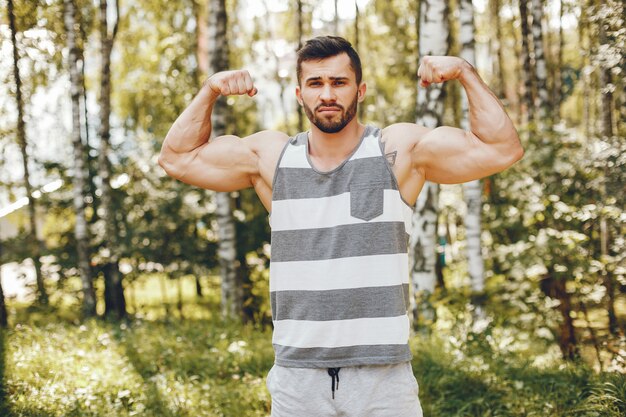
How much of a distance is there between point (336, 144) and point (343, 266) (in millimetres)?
504

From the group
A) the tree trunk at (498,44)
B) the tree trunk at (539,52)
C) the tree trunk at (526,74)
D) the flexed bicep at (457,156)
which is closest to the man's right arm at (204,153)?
the flexed bicep at (457,156)

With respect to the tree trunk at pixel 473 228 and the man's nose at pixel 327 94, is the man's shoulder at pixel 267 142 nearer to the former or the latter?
the man's nose at pixel 327 94

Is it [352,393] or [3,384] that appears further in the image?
[3,384]

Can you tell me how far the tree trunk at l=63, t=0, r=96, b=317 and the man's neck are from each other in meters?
7.19

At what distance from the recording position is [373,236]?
2.37 m

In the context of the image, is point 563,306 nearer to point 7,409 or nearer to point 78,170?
point 7,409

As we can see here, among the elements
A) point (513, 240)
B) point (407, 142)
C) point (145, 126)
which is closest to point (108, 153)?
point (145, 126)

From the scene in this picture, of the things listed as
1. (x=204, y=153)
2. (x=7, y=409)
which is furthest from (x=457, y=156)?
(x=7, y=409)

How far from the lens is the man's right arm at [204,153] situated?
2676 millimetres

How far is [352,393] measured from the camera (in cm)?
235

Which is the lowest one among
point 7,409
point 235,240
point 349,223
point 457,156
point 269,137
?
point 7,409

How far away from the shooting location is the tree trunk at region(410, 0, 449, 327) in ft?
20.0

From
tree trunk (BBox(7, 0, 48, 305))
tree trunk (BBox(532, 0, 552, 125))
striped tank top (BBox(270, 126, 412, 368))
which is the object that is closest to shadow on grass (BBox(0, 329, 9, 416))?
striped tank top (BBox(270, 126, 412, 368))

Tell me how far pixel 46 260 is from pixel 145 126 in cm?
545
